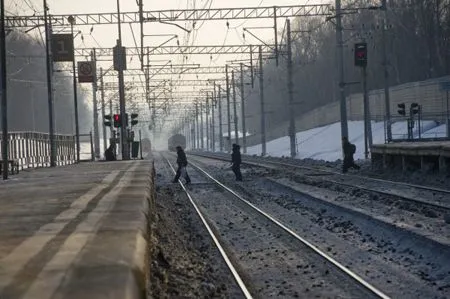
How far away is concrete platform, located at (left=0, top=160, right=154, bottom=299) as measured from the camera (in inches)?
262

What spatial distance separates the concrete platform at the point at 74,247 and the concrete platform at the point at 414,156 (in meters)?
15.6

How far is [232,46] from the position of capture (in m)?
49.1

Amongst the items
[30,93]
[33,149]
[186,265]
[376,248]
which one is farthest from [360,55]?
[30,93]

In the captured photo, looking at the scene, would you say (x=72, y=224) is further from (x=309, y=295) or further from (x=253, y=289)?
(x=309, y=295)

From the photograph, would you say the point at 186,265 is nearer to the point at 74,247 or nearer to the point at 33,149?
the point at 74,247

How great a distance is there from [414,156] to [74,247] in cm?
2628

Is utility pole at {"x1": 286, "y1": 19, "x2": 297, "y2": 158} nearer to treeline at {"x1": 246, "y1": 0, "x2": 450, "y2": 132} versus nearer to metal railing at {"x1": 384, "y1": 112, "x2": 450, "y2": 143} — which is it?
treeline at {"x1": 246, "y1": 0, "x2": 450, "y2": 132}

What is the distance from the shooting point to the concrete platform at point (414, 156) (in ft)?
94.2

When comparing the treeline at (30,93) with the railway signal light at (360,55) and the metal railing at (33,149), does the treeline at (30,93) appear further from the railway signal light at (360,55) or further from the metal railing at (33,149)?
the railway signal light at (360,55)

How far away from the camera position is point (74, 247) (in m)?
9.05

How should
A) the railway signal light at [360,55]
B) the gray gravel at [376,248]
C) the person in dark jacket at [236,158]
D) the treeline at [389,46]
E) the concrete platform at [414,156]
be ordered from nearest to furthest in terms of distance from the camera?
the gray gravel at [376,248], the concrete platform at [414,156], the person in dark jacket at [236,158], the railway signal light at [360,55], the treeline at [389,46]

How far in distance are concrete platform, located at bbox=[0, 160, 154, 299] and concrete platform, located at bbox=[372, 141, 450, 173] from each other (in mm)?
15569

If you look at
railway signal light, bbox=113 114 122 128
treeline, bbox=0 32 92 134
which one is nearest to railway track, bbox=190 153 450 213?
railway signal light, bbox=113 114 122 128

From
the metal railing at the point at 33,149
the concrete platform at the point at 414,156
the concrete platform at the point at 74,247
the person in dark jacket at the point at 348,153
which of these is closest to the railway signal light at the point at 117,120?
the metal railing at the point at 33,149
